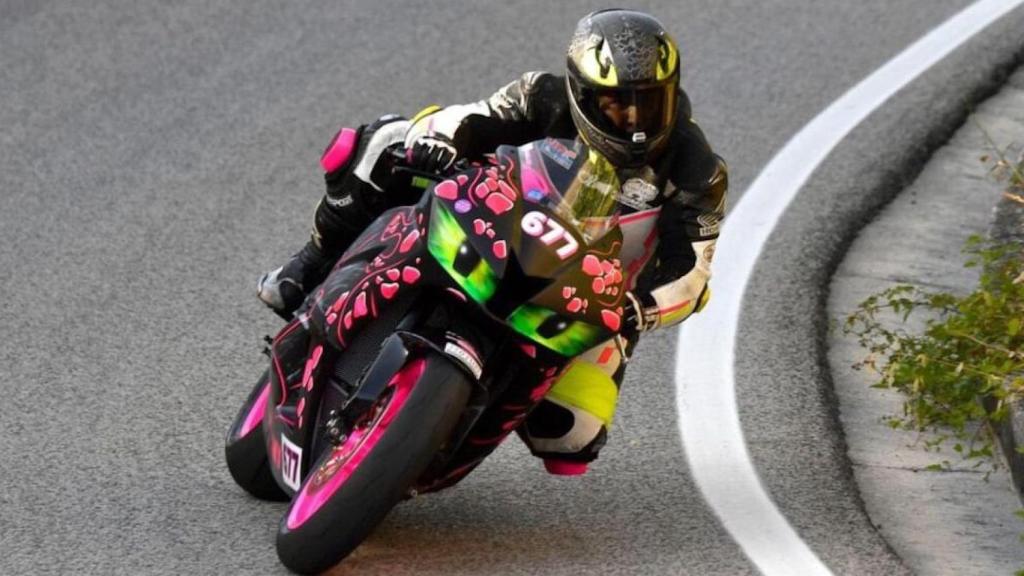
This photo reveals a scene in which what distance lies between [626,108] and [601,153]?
0.15 meters

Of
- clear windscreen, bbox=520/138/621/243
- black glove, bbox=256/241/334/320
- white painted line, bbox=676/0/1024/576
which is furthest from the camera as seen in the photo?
black glove, bbox=256/241/334/320

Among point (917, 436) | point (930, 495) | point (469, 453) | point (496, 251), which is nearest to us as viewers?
point (496, 251)

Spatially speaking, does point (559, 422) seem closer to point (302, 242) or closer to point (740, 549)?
point (740, 549)

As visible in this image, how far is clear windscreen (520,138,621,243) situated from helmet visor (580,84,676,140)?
0.34ft

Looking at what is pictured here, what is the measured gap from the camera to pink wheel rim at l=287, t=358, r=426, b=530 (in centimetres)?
475

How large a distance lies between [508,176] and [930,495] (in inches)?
75.0

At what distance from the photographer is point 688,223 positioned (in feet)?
17.5

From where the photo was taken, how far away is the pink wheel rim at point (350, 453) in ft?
15.6

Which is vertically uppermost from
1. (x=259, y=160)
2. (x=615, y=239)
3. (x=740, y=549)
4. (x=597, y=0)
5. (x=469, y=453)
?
(x=615, y=239)

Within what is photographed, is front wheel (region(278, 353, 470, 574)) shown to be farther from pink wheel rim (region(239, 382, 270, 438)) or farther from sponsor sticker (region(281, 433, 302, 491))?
pink wheel rim (region(239, 382, 270, 438))

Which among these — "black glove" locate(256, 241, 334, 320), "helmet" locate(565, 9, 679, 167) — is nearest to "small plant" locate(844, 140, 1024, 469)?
"helmet" locate(565, 9, 679, 167)

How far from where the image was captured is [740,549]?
5387 millimetres

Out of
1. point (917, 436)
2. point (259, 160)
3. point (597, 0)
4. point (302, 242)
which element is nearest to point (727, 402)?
point (917, 436)

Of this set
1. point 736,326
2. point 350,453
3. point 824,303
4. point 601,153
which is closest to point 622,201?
point 601,153
